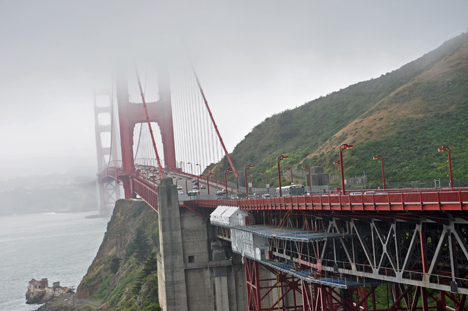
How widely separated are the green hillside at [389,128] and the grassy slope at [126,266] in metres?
18.9

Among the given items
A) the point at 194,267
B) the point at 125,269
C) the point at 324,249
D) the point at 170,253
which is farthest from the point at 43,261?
the point at 324,249

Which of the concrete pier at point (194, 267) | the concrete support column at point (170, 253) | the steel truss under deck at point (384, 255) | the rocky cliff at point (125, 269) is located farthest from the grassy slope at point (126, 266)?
the steel truss under deck at point (384, 255)

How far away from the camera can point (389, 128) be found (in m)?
74.8

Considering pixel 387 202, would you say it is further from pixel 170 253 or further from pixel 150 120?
pixel 150 120

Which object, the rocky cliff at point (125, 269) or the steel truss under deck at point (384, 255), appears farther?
the rocky cliff at point (125, 269)

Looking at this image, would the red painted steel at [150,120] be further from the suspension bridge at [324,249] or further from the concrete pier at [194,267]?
the concrete pier at [194,267]

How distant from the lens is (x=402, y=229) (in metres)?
21.4

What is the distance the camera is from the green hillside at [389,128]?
61.9 metres

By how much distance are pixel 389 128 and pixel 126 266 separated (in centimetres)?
4285

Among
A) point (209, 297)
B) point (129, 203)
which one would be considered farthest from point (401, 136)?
point (129, 203)

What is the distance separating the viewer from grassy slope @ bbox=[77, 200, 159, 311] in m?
58.2

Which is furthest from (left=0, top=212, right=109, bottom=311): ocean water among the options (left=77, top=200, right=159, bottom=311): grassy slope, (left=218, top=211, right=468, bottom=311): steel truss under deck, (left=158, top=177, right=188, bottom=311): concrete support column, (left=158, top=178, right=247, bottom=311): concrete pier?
(left=218, top=211, right=468, bottom=311): steel truss under deck

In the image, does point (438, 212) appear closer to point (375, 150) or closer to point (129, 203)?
point (375, 150)

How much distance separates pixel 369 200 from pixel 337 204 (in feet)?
8.12
